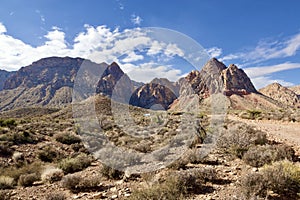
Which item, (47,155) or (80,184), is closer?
(80,184)

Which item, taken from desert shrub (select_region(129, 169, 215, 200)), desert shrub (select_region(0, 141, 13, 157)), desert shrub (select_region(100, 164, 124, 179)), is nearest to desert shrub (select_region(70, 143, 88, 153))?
desert shrub (select_region(0, 141, 13, 157))

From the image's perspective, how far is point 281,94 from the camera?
4867 inches

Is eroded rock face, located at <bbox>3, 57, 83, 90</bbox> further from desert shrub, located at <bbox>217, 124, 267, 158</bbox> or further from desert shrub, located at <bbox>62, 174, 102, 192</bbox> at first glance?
desert shrub, located at <bbox>62, 174, 102, 192</bbox>

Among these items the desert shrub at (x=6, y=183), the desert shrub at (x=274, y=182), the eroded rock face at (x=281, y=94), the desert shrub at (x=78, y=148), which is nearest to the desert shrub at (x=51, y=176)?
the desert shrub at (x=6, y=183)

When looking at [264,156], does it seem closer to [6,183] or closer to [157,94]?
[6,183]

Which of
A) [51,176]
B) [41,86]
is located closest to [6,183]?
[51,176]

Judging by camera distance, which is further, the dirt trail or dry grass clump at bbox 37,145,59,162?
dry grass clump at bbox 37,145,59,162

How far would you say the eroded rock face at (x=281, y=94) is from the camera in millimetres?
116312

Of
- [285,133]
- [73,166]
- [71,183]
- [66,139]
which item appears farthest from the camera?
[66,139]

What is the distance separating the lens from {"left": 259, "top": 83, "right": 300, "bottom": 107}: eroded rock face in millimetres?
116312

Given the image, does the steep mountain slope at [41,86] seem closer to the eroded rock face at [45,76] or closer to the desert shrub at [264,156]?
the eroded rock face at [45,76]

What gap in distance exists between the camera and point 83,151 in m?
13.3

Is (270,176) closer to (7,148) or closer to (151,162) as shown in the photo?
(151,162)

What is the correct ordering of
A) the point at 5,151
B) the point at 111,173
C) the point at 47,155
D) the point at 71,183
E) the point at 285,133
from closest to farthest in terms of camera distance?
the point at 71,183 → the point at 111,173 → the point at 5,151 → the point at 47,155 → the point at 285,133
